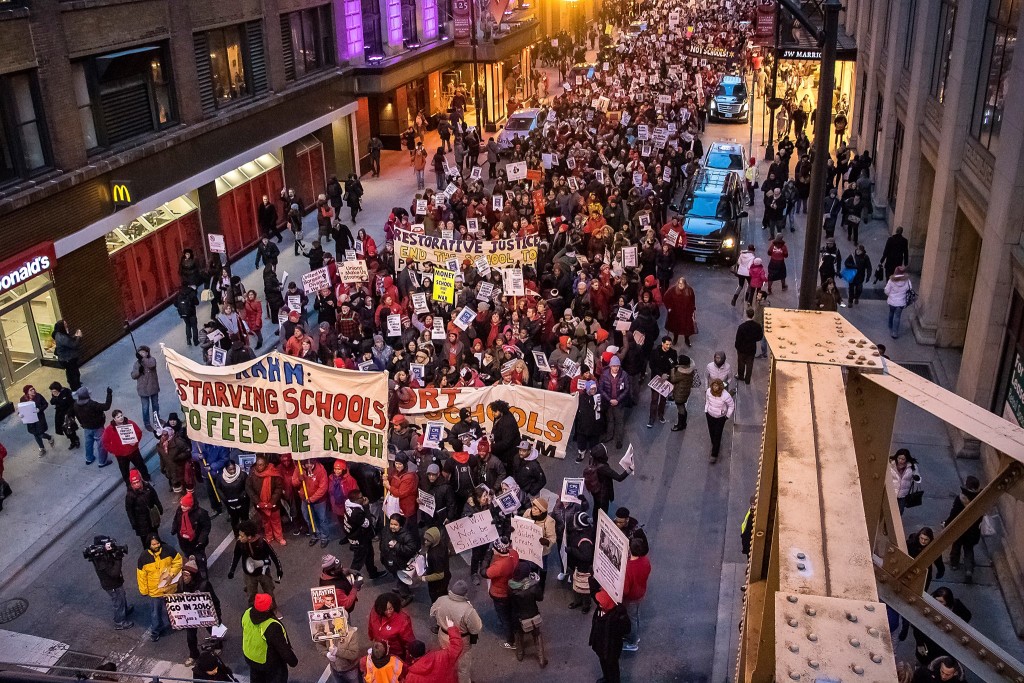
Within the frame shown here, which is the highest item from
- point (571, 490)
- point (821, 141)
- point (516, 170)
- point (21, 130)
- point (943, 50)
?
point (821, 141)

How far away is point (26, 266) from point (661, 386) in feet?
39.8

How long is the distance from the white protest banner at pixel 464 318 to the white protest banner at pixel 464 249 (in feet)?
9.12

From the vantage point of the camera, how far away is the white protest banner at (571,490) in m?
11.8

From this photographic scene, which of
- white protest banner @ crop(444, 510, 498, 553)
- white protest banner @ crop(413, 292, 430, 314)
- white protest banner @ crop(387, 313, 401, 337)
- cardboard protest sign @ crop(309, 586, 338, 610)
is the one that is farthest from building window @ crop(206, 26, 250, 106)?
cardboard protest sign @ crop(309, 586, 338, 610)

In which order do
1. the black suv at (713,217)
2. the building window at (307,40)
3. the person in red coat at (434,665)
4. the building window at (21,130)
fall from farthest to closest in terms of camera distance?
the building window at (307,40) → the black suv at (713,217) → the building window at (21,130) → the person in red coat at (434,665)

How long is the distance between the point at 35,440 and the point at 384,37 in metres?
25.4

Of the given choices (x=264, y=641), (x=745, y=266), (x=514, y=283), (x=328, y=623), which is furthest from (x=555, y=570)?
(x=745, y=266)

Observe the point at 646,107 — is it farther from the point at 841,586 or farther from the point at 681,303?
the point at 841,586

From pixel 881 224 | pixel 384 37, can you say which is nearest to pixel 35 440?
pixel 881 224

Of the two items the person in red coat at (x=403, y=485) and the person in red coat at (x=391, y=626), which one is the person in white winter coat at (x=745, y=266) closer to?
the person in red coat at (x=403, y=485)

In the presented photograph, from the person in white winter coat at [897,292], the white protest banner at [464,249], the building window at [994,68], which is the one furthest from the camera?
the white protest banner at [464,249]

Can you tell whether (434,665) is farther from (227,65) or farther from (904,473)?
(227,65)

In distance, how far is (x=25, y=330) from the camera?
19203 mm

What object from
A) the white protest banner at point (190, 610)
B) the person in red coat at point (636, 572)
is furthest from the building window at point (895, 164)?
the white protest banner at point (190, 610)
